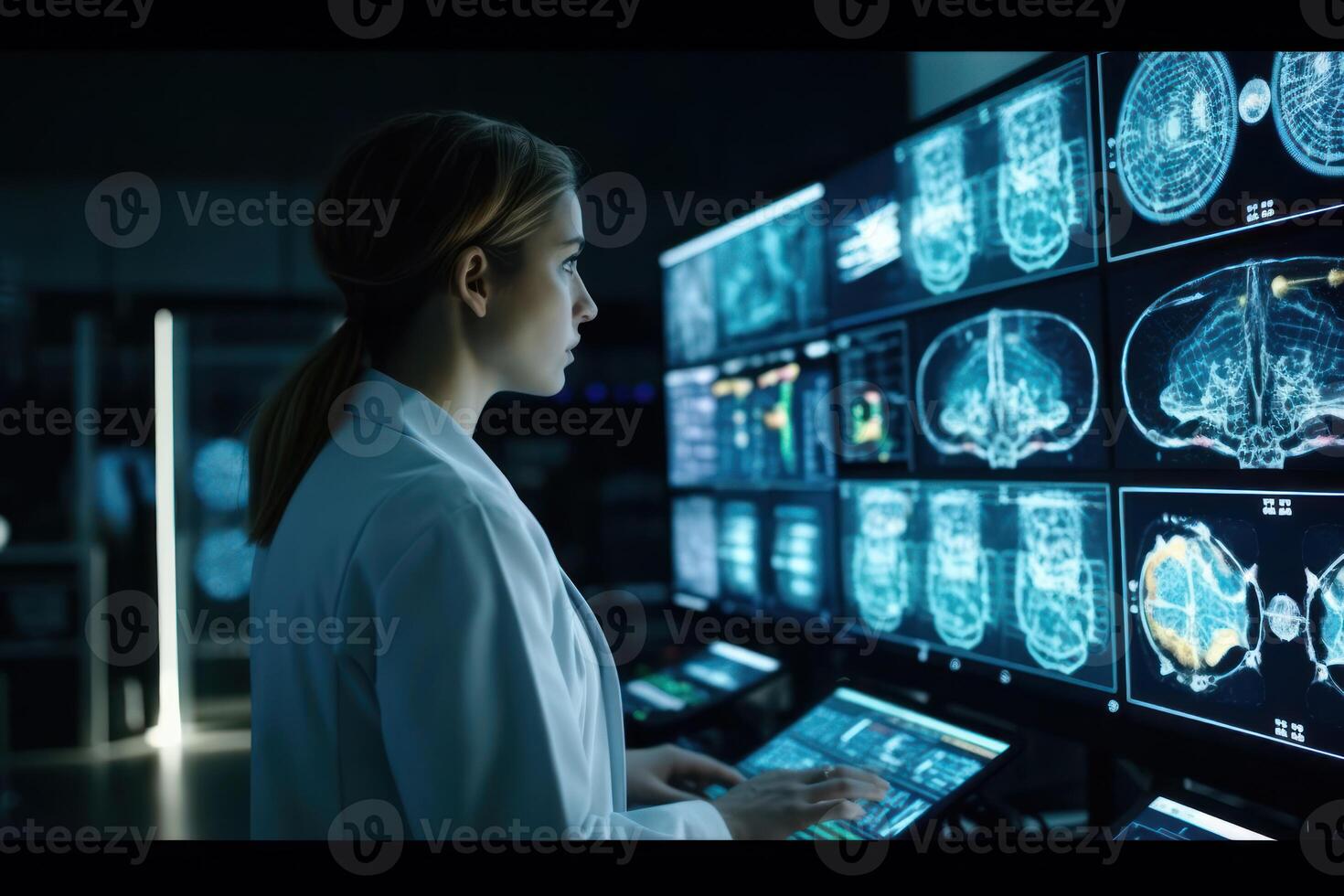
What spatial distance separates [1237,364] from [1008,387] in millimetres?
389

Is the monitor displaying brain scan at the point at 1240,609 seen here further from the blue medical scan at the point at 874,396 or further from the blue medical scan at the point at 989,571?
the blue medical scan at the point at 874,396

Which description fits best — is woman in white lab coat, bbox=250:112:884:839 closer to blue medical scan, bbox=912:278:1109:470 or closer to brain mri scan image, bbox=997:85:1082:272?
blue medical scan, bbox=912:278:1109:470

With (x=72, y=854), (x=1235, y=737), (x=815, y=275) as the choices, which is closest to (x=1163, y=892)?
(x=1235, y=737)

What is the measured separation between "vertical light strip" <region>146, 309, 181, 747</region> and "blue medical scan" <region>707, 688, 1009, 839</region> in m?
4.18

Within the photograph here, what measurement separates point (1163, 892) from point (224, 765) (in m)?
4.83

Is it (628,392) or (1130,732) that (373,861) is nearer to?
(1130,732)

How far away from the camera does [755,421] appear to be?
2.26 metres

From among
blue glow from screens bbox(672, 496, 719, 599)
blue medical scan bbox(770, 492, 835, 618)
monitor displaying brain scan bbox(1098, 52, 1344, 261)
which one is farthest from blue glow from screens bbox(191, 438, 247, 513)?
monitor displaying brain scan bbox(1098, 52, 1344, 261)

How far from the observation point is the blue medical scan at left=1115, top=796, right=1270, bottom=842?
110 centimetres

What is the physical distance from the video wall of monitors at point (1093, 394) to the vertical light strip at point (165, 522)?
4.02 m

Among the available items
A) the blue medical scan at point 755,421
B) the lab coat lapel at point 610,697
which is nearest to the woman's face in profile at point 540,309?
the lab coat lapel at point 610,697

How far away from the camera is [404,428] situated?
0.94 m

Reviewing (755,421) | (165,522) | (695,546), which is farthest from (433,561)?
(165,522)

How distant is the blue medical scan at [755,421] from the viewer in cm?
201
